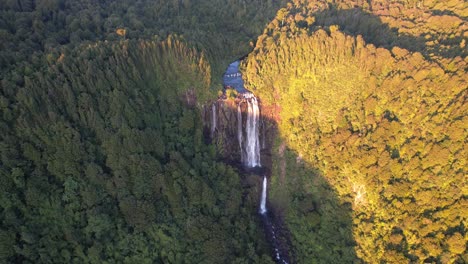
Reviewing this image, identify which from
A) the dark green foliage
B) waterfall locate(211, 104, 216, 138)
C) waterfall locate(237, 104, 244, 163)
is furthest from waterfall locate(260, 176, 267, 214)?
waterfall locate(211, 104, 216, 138)

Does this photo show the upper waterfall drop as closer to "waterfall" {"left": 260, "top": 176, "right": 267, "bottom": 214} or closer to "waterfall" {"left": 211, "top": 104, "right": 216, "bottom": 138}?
"waterfall" {"left": 260, "top": 176, "right": 267, "bottom": 214}

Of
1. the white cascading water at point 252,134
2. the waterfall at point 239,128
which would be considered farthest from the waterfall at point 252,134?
the waterfall at point 239,128

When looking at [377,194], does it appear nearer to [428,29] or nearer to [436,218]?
[436,218]

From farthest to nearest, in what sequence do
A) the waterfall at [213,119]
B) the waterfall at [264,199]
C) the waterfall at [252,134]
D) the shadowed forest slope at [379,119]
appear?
the waterfall at [252,134], the waterfall at [213,119], the waterfall at [264,199], the shadowed forest slope at [379,119]

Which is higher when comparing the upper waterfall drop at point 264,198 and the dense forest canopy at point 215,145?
the dense forest canopy at point 215,145

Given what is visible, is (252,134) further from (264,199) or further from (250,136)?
(264,199)

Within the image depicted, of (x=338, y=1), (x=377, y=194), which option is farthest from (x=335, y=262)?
(x=338, y=1)

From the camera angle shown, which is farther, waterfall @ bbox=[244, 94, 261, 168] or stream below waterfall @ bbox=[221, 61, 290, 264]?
waterfall @ bbox=[244, 94, 261, 168]

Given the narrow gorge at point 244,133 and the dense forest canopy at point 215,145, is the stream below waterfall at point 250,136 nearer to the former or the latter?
the narrow gorge at point 244,133
